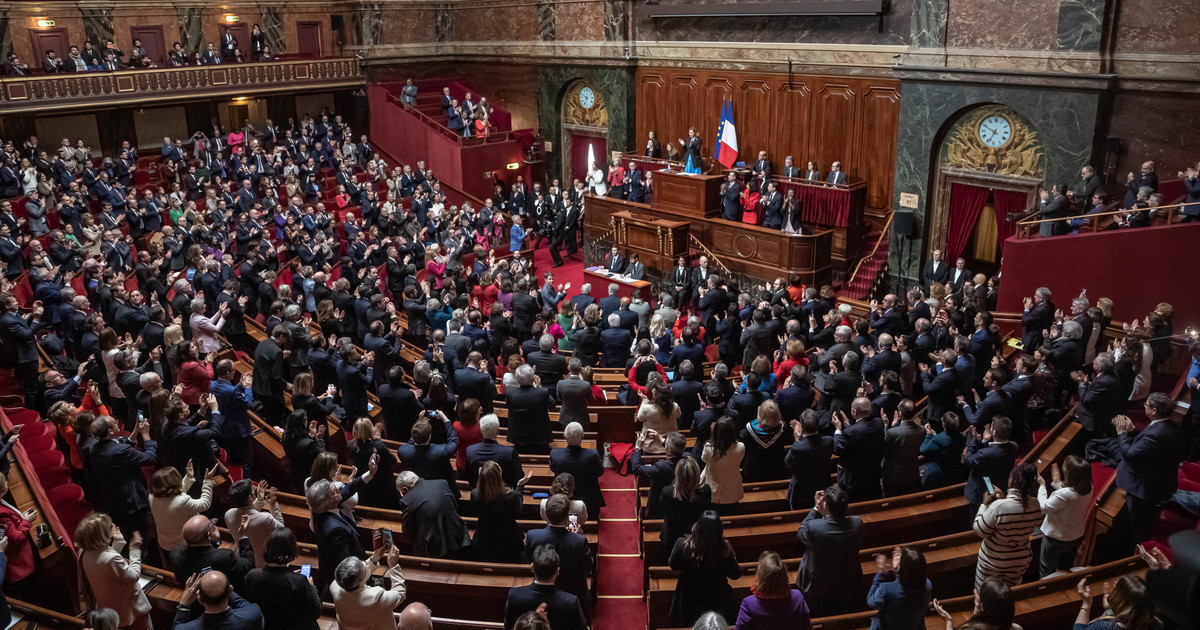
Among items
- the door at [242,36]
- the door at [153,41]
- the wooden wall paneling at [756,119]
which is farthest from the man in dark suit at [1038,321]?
the door at [242,36]

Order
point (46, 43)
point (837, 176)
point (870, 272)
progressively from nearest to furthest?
point (870, 272) → point (837, 176) → point (46, 43)

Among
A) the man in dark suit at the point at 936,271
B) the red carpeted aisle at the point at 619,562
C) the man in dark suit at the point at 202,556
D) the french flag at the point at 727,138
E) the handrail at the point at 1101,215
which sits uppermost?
the french flag at the point at 727,138

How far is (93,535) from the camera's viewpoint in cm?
454

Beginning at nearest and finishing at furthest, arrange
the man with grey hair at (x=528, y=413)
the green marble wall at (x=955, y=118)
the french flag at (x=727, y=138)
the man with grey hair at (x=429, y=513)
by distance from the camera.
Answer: the man with grey hair at (x=429, y=513) < the man with grey hair at (x=528, y=413) < the green marble wall at (x=955, y=118) < the french flag at (x=727, y=138)

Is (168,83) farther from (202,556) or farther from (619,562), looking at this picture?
(202,556)

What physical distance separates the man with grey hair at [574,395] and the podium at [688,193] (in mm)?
9720

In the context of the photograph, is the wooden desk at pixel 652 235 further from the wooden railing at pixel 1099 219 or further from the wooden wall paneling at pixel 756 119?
the wooden railing at pixel 1099 219

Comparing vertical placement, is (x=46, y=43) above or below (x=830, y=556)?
above

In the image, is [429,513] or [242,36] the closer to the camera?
[429,513]

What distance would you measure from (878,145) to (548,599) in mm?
13708

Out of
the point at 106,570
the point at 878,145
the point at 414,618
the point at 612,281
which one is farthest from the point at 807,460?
the point at 878,145

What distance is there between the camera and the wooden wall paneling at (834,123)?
16.0 metres

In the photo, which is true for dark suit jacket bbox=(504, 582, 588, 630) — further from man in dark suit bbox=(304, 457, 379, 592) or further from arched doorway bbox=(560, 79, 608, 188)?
arched doorway bbox=(560, 79, 608, 188)

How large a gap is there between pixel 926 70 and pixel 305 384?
12.1m
